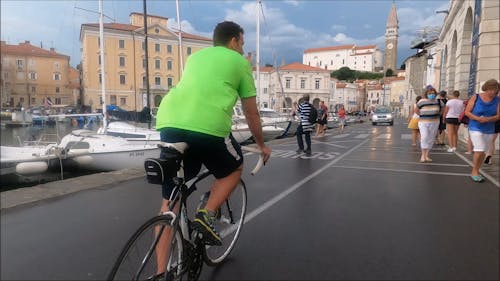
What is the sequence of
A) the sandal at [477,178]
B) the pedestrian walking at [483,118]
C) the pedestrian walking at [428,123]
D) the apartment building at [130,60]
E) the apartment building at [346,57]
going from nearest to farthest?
the pedestrian walking at [483,118], the sandal at [477,178], the pedestrian walking at [428,123], the apartment building at [130,60], the apartment building at [346,57]

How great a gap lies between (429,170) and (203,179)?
6.42 metres

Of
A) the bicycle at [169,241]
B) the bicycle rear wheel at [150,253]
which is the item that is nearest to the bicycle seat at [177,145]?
the bicycle at [169,241]

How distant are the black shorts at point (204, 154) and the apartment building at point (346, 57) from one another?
6474 inches

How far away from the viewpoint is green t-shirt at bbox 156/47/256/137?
2467 millimetres

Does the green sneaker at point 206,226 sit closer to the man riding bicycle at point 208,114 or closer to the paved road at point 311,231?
the man riding bicycle at point 208,114

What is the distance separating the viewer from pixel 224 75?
2520 millimetres

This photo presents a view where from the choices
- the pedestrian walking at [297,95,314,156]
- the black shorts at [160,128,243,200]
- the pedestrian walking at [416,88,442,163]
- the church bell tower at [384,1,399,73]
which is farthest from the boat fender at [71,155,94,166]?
the church bell tower at [384,1,399,73]

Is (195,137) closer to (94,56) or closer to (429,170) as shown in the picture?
(429,170)

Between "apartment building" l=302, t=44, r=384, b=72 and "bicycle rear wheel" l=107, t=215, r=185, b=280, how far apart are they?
165000mm

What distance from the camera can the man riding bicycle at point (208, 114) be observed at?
2.47 m

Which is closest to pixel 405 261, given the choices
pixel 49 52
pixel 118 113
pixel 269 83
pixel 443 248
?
pixel 443 248

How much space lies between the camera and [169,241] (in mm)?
2316

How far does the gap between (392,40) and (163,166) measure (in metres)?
162

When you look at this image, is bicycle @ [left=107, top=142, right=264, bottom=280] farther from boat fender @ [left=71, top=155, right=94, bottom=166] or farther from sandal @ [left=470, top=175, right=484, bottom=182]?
boat fender @ [left=71, top=155, right=94, bottom=166]
